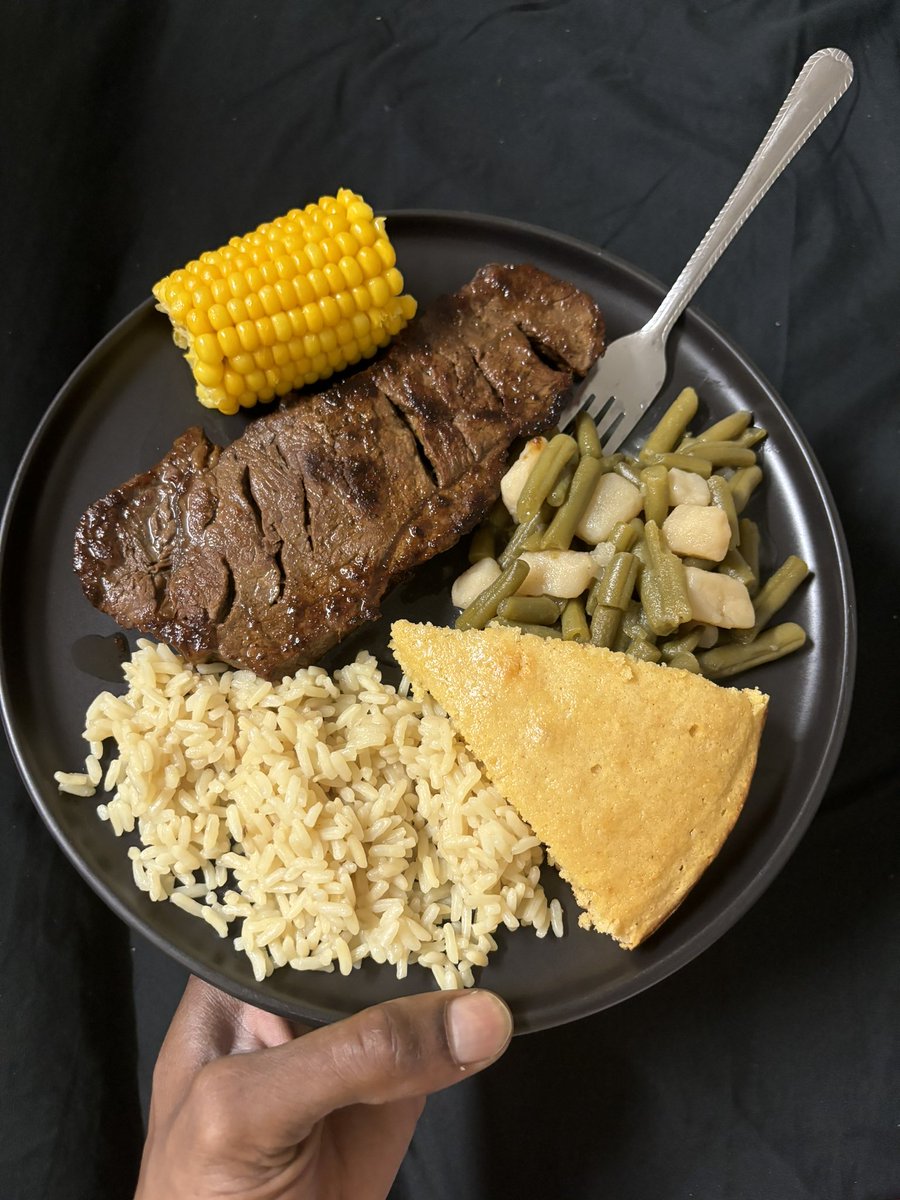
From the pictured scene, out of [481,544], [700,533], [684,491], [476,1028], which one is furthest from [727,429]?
[476,1028]

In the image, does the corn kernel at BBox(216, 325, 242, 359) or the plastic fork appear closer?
the corn kernel at BBox(216, 325, 242, 359)

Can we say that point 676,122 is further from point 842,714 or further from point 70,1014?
point 70,1014

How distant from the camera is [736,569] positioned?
3.03m

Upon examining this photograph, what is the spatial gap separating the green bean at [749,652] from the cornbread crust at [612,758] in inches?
8.0

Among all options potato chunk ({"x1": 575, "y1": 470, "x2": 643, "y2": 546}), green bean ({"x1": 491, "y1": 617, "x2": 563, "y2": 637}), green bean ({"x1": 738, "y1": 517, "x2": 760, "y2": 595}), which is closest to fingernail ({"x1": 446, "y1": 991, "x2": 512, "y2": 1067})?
green bean ({"x1": 491, "y1": 617, "x2": 563, "y2": 637})

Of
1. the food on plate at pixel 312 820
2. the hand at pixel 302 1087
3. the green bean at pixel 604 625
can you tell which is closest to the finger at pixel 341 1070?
the hand at pixel 302 1087

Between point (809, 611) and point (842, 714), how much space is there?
1.16 ft

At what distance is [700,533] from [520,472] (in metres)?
0.60

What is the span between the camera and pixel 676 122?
3.77 m

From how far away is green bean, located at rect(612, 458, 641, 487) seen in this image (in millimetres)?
3086

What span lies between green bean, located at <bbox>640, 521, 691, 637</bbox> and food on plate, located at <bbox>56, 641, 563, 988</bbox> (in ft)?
2.36

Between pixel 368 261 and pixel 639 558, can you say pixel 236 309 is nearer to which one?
pixel 368 261

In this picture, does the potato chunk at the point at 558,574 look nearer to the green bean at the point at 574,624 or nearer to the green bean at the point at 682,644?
the green bean at the point at 574,624

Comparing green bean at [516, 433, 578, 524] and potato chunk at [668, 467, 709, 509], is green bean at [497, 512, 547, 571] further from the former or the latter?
potato chunk at [668, 467, 709, 509]
